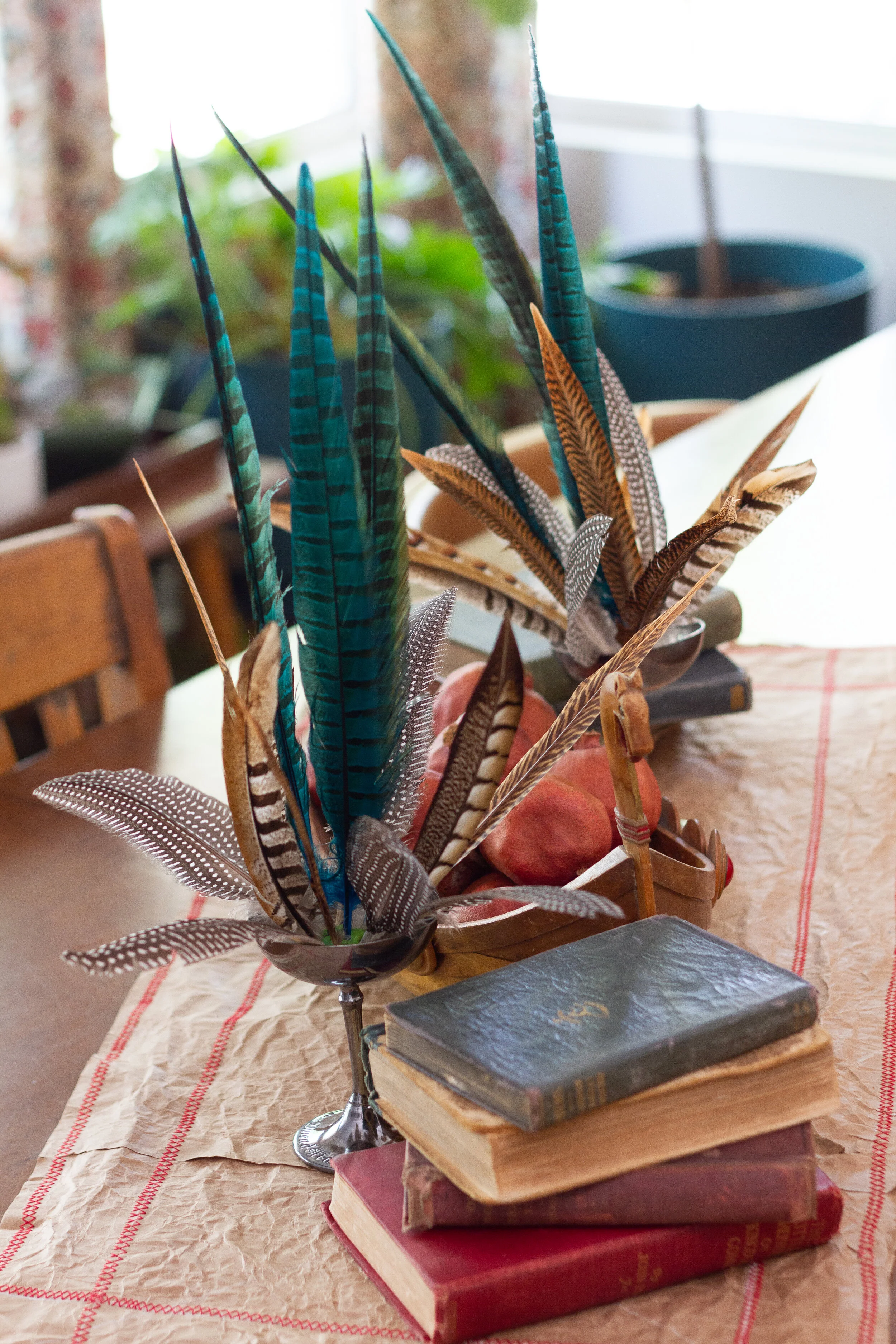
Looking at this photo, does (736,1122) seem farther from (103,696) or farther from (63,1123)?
(103,696)

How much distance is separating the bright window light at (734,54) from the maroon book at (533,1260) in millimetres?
2870

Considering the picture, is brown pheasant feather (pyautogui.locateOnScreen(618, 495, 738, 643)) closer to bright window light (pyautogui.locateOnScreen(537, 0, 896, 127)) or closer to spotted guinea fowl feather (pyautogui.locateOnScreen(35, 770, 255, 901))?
spotted guinea fowl feather (pyautogui.locateOnScreen(35, 770, 255, 901))

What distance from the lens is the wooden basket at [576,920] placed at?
0.56 meters

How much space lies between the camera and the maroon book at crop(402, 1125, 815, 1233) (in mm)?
453

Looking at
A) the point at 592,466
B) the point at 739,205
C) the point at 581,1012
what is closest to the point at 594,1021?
the point at 581,1012

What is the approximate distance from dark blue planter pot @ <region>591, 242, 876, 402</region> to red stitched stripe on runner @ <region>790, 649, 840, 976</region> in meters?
1.71

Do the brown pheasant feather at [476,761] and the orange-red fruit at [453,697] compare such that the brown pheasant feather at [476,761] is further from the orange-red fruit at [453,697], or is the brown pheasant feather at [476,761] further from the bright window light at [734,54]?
the bright window light at [734,54]

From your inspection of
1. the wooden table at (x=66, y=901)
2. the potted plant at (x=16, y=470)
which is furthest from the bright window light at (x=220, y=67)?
the wooden table at (x=66, y=901)

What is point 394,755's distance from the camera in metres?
0.53

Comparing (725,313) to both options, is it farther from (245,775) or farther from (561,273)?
(245,775)

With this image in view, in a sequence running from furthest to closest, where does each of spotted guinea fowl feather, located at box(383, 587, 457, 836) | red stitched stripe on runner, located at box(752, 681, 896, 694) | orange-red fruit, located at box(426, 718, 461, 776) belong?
red stitched stripe on runner, located at box(752, 681, 896, 694), orange-red fruit, located at box(426, 718, 461, 776), spotted guinea fowl feather, located at box(383, 587, 457, 836)

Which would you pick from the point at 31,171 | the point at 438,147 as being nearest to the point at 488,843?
the point at 438,147

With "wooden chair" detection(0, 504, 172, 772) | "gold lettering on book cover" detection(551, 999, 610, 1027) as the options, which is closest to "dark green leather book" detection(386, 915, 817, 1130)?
"gold lettering on book cover" detection(551, 999, 610, 1027)

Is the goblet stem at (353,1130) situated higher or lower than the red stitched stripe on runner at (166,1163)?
higher
